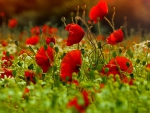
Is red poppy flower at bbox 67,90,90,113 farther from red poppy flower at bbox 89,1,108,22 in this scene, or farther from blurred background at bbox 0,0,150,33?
blurred background at bbox 0,0,150,33

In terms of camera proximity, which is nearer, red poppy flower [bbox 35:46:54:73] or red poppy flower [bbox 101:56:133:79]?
red poppy flower [bbox 101:56:133:79]

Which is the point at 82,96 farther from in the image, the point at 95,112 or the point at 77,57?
the point at 77,57

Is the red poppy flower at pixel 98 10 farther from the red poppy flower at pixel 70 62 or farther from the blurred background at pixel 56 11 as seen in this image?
the blurred background at pixel 56 11

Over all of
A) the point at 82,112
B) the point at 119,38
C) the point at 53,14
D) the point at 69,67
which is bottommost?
the point at 82,112

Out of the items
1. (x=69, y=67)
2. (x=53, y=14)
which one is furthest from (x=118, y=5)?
(x=69, y=67)

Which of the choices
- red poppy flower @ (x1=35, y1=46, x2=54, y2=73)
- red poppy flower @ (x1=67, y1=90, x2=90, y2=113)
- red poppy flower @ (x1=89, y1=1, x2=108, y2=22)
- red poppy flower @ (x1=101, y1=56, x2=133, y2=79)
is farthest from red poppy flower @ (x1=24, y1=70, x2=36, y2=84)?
red poppy flower @ (x1=67, y1=90, x2=90, y2=113)

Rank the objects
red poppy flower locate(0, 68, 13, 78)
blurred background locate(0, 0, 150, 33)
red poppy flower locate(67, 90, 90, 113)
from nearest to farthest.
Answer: red poppy flower locate(67, 90, 90, 113)
red poppy flower locate(0, 68, 13, 78)
blurred background locate(0, 0, 150, 33)

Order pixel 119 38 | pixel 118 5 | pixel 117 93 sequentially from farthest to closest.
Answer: pixel 118 5 → pixel 119 38 → pixel 117 93

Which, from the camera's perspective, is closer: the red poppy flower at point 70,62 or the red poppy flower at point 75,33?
the red poppy flower at point 70,62

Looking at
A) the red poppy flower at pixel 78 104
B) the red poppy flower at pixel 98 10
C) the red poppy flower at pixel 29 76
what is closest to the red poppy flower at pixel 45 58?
the red poppy flower at pixel 29 76
